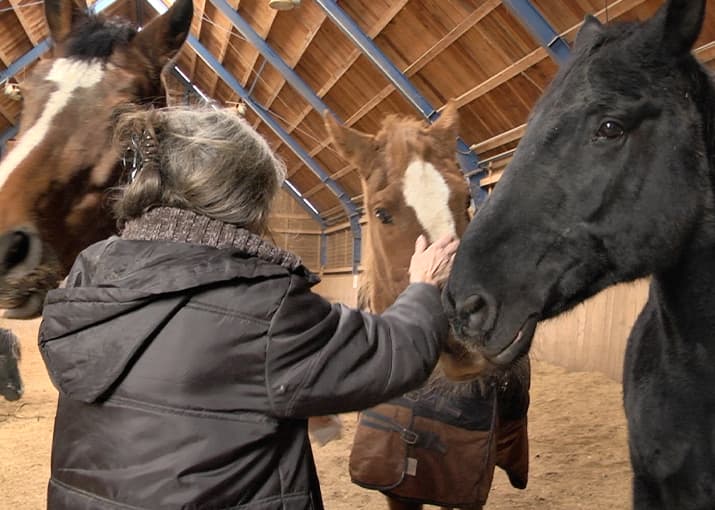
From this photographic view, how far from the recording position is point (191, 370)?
47.8 inches

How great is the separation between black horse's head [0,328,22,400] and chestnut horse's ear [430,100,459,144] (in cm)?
490

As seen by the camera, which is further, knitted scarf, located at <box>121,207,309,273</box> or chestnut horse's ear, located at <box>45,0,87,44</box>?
chestnut horse's ear, located at <box>45,0,87,44</box>

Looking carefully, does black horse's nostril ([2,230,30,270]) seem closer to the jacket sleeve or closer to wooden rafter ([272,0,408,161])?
the jacket sleeve

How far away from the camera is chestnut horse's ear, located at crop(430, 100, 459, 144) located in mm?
2482

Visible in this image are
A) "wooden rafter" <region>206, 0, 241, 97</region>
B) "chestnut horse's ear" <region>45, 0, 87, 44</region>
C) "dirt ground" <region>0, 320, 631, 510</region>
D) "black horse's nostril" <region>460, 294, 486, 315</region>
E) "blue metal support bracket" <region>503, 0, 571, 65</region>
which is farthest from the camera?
"wooden rafter" <region>206, 0, 241, 97</region>

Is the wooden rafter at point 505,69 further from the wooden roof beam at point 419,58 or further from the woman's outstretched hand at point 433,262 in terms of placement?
the woman's outstretched hand at point 433,262

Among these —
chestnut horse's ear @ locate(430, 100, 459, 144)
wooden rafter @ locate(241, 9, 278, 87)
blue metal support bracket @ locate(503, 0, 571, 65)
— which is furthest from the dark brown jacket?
wooden rafter @ locate(241, 9, 278, 87)

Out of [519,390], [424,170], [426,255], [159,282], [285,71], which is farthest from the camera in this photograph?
[285,71]

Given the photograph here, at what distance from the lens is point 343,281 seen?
17.0 meters

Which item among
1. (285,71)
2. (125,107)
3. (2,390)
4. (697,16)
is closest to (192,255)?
(125,107)

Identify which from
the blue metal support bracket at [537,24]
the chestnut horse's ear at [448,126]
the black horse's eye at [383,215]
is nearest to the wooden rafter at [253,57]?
the blue metal support bracket at [537,24]

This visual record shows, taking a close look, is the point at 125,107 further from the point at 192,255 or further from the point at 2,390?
the point at 2,390

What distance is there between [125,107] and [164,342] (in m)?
0.99

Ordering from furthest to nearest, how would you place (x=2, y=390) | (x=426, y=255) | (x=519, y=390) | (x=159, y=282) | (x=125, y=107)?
1. (x=2, y=390)
2. (x=519, y=390)
3. (x=125, y=107)
4. (x=426, y=255)
5. (x=159, y=282)
